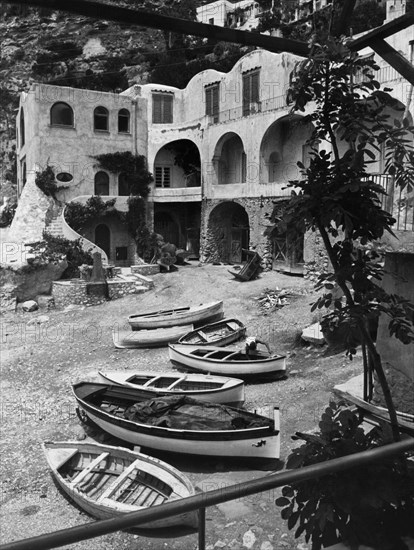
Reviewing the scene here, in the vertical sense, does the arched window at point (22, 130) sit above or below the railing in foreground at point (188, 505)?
above

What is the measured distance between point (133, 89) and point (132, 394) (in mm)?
27407

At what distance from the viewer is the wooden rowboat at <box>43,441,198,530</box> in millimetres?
8477

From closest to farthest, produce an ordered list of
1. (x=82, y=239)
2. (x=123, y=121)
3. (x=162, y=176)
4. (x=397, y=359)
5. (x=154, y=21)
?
(x=154, y=21)
(x=397, y=359)
(x=82, y=239)
(x=123, y=121)
(x=162, y=176)

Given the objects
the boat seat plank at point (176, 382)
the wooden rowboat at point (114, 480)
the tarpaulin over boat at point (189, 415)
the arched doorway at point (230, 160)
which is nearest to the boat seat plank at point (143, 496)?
the wooden rowboat at point (114, 480)

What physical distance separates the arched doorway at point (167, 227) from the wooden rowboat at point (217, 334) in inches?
688

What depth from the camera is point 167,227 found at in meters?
36.0

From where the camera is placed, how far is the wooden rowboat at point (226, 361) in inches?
573

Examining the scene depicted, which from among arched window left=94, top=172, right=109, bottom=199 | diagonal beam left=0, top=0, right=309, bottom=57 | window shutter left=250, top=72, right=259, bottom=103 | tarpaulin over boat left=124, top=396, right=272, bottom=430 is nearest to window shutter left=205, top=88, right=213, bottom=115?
window shutter left=250, top=72, right=259, bottom=103

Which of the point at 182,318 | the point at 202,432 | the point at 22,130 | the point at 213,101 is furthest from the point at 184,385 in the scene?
the point at 22,130

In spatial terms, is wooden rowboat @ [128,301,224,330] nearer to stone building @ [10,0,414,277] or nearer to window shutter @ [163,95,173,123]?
stone building @ [10,0,414,277]

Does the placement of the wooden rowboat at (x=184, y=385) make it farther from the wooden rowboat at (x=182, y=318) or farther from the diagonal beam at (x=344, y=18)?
the diagonal beam at (x=344, y=18)

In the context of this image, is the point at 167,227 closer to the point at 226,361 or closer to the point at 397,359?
the point at 226,361

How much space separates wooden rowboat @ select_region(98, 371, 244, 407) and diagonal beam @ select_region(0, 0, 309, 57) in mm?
9883

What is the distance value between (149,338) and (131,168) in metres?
16.8
